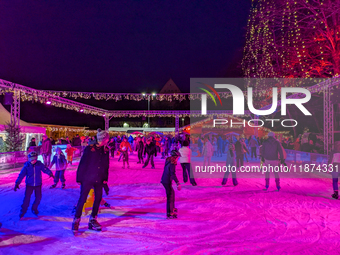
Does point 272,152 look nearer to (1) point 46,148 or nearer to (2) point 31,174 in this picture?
(2) point 31,174

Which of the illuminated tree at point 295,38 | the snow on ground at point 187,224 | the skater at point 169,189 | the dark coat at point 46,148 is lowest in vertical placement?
the snow on ground at point 187,224

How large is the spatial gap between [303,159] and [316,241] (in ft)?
29.8

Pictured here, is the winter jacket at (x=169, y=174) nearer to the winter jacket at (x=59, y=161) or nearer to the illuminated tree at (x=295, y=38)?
the winter jacket at (x=59, y=161)

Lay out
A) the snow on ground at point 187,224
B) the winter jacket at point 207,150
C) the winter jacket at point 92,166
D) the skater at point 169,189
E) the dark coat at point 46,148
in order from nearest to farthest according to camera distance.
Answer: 1. the snow on ground at point 187,224
2. the winter jacket at point 92,166
3. the skater at point 169,189
4. the dark coat at point 46,148
5. the winter jacket at point 207,150

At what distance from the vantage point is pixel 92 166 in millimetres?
3783

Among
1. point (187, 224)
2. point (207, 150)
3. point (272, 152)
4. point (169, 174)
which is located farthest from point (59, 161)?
point (207, 150)

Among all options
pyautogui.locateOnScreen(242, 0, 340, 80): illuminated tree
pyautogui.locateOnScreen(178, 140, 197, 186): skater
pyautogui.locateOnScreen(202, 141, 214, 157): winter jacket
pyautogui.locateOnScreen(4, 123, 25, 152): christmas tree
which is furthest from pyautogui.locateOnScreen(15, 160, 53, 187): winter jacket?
pyautogui.locateOnScreen(242, 0, 340, 80): illuminated tree

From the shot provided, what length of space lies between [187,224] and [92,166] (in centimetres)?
189

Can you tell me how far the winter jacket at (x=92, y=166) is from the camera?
3.75 metres

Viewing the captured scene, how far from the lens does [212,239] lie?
3652 millimetres

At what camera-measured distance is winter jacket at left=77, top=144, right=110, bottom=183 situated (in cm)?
375

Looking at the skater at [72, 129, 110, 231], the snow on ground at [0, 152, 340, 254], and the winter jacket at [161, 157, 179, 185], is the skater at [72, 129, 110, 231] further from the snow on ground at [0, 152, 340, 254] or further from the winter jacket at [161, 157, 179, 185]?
the winter jacket at [161, 157, 179, 185]

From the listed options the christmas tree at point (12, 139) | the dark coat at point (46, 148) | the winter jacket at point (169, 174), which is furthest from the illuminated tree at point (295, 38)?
the christmas tree at point (12, 139)

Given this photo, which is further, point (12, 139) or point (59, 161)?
point (12, 139)
